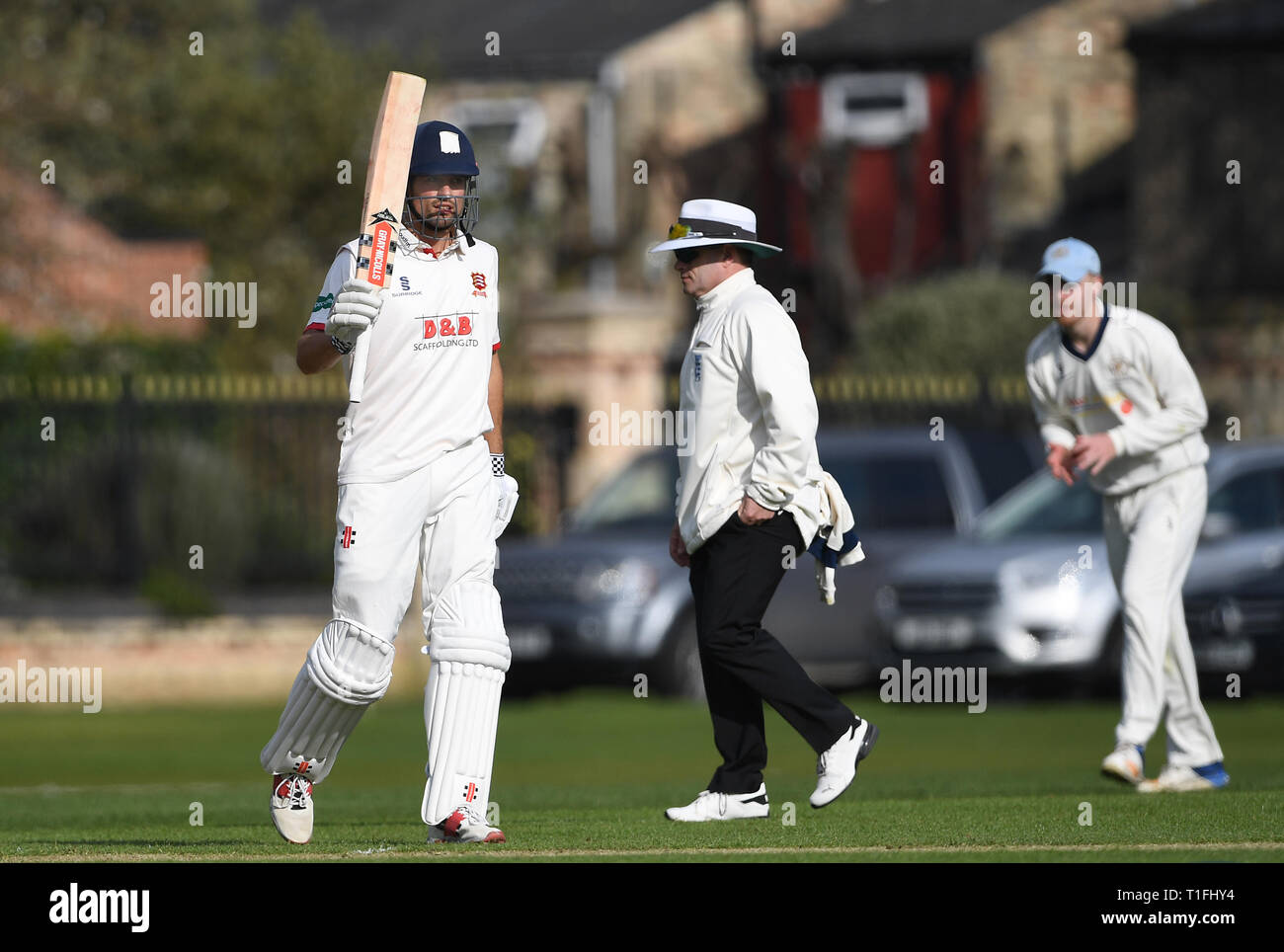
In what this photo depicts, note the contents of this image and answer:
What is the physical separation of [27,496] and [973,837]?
581 inches

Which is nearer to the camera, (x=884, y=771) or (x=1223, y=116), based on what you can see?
(x=884, y=771)

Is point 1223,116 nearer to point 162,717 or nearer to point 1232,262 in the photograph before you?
point 1232,262

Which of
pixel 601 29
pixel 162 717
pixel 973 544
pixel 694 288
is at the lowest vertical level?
pixel 162 717

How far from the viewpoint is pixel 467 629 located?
810 cm

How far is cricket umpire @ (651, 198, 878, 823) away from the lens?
8.68 metres

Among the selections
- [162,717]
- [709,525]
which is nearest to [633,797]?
[709,525]

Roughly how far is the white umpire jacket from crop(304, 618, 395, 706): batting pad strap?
1371 millimetres

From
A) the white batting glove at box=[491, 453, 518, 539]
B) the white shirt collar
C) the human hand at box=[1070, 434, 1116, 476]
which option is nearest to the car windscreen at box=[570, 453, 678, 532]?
the human hand at box=[1070, 434, 1116, 476]

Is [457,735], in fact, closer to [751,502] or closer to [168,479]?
[751,502]

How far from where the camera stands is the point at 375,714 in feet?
61.5

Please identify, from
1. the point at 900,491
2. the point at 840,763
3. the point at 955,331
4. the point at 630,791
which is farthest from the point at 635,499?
the point at 840,763
